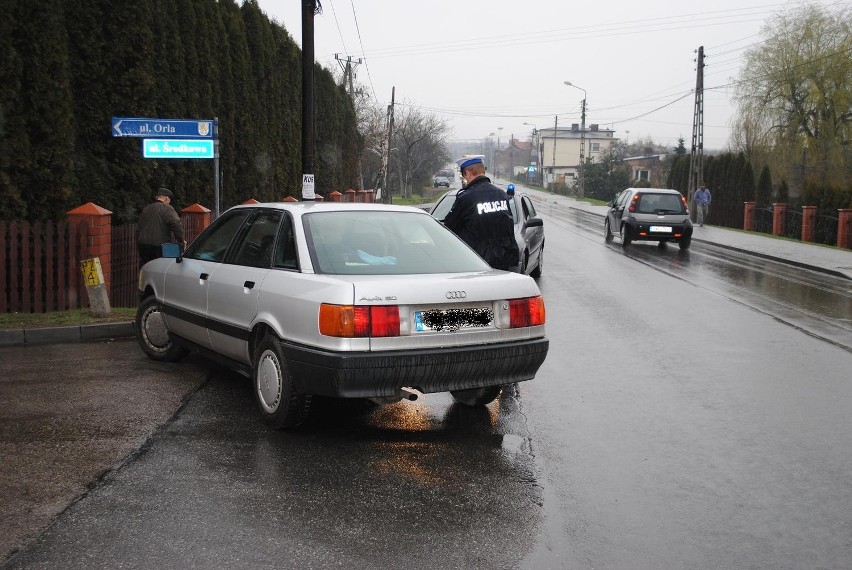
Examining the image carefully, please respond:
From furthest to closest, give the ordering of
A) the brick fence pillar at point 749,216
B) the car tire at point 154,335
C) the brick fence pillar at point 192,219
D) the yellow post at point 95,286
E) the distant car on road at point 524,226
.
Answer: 1. the brick fence pillar at point 749,216
2. the brick fence pillar at point 192,219
3. the distant car on road at point 524,226
4. the yellow post at point 95,286
5. the car tire at point 154,335

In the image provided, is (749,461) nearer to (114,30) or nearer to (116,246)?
(116,246)

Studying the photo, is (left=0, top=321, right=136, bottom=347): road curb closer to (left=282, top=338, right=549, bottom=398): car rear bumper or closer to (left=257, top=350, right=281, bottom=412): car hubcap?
(left=257, top=350, right=281, bottom=412): car hubcap

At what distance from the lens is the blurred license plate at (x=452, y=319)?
5.26 metres

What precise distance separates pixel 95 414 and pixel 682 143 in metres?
100

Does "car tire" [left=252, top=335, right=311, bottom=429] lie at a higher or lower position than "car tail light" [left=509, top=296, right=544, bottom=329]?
lower

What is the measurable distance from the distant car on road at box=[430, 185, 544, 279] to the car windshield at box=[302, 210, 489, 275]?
6330mm

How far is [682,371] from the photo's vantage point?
310 inches

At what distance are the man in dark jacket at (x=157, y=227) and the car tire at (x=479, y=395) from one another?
5.63 m

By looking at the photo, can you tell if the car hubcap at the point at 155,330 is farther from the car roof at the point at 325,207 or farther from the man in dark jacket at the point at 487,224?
the man in dark jacket at the point at 487,224

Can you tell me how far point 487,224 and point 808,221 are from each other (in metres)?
25.1

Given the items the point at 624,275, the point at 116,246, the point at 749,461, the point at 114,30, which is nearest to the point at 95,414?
the point at 749,461

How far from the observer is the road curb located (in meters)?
9.18

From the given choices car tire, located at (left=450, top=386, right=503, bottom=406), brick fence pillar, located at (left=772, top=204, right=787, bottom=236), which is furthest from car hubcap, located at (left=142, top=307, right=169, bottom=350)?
brick fence pillar, located at (left=772, top=204, right=787, bottom=236)

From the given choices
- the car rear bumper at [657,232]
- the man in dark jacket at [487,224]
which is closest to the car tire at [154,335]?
the man in dark jacket at [487,224]
